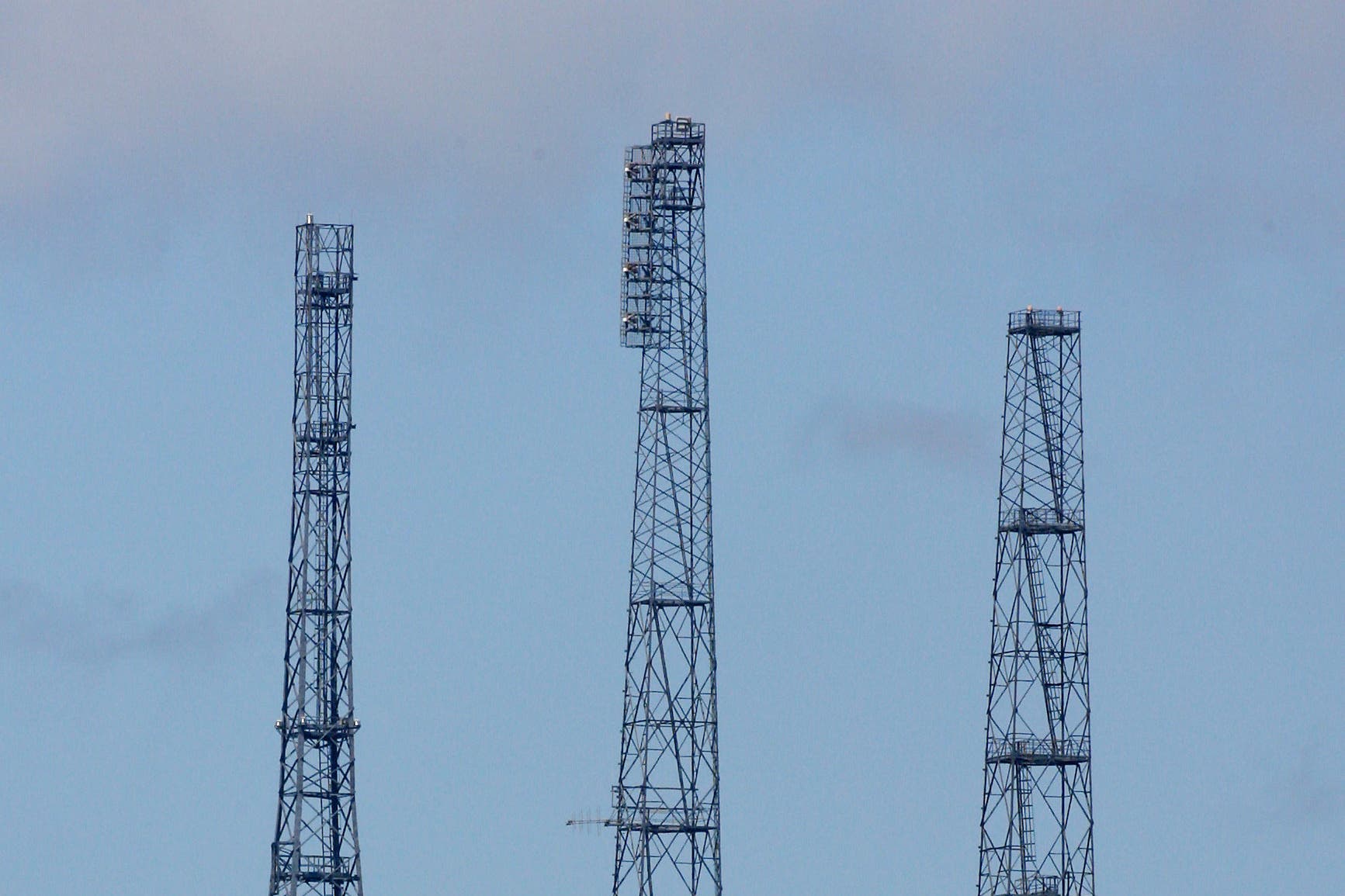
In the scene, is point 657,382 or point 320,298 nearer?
point 657,382

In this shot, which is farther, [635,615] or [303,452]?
[303,452]

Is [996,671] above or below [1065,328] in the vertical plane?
below

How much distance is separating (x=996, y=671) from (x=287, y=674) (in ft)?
81.3

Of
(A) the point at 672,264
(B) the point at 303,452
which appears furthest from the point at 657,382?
(B) the point at 303,452

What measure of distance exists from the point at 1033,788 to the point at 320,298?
3060 centimetres

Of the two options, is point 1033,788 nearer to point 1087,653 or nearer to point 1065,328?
point 1087,653

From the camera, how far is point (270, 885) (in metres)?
146

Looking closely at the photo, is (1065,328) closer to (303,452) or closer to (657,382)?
(657,382)

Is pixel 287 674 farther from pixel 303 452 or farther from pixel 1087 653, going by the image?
pixel 1087 653

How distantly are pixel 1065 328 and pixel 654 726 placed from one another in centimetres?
2119

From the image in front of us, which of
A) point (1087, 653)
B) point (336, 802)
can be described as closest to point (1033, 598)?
point (1087, 653)

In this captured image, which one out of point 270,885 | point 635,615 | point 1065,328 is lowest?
point 270,885

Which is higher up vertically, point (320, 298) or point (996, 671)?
point (320, 298)

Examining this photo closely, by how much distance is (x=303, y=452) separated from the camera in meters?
149
